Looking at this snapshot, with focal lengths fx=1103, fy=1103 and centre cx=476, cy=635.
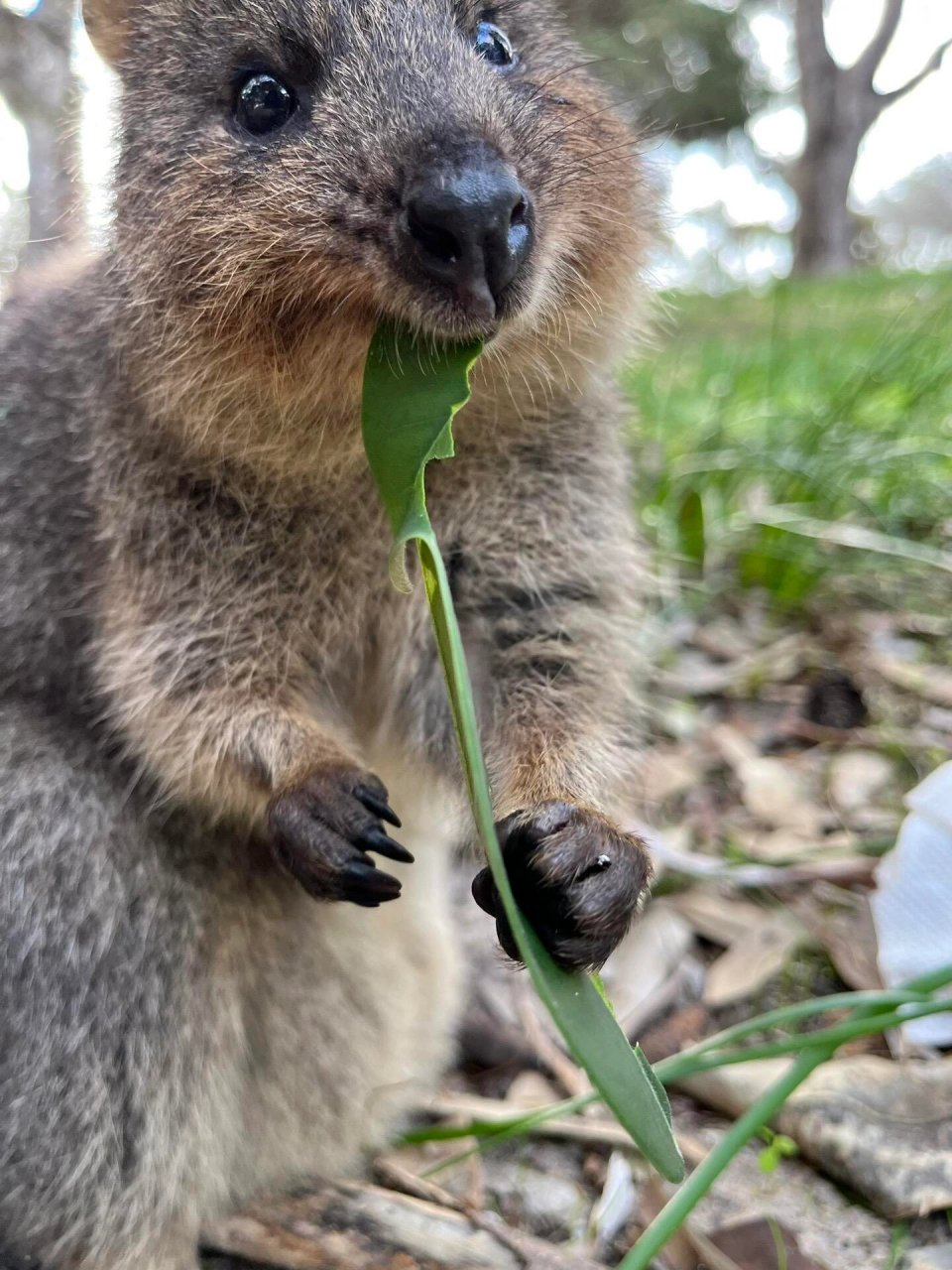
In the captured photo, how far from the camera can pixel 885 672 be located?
3887mm

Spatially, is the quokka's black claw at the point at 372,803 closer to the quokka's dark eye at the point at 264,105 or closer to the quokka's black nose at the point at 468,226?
the quokka's black nose at the point at 468,226

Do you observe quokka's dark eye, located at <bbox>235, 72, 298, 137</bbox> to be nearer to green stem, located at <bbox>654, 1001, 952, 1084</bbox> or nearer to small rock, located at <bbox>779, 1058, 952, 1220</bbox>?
green stem, located at <bbox>654, 1001, 952, 1084</bbox>

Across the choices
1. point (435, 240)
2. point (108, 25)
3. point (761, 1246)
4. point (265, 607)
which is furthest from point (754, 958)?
point (108, 25)

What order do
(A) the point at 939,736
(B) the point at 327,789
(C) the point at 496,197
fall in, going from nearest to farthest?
(C) the point at 496,197
(B) the point at 327,789
(A) the point at 939,736

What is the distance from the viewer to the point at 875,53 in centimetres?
1636

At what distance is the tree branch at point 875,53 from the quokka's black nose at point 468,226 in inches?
689

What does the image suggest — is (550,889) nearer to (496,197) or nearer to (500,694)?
(500,694)

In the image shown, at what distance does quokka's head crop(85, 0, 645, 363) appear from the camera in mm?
1738

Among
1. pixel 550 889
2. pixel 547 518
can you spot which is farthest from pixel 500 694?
pixel 550 889

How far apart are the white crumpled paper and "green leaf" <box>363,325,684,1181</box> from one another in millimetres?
1124

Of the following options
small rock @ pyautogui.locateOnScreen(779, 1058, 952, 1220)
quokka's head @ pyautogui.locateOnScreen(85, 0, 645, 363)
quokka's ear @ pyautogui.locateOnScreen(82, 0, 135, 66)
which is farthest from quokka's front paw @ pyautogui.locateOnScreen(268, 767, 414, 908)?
quokka's ear @ pyautogui.locateOnScreen(82, 0, 135, 66)

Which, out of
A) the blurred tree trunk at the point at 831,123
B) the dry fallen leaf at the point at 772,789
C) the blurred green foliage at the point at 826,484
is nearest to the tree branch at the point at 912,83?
the blurred tree trunk at the point at 831,123

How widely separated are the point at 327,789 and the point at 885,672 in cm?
251

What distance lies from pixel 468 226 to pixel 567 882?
1056 mm
